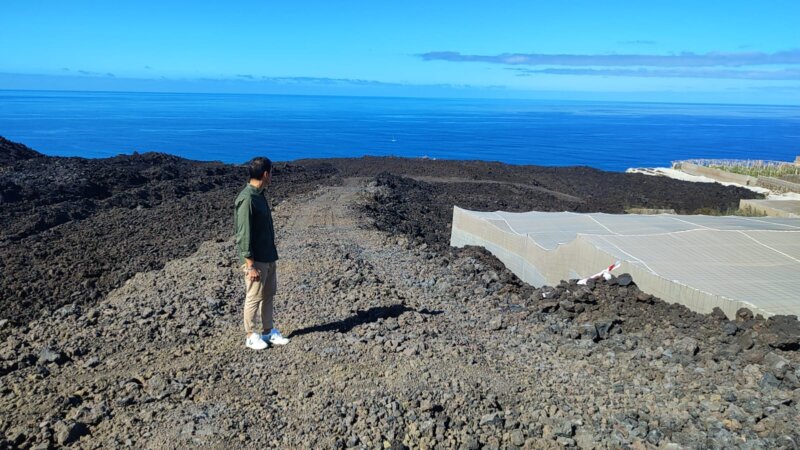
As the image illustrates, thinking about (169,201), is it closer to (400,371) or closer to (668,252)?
(668,252)

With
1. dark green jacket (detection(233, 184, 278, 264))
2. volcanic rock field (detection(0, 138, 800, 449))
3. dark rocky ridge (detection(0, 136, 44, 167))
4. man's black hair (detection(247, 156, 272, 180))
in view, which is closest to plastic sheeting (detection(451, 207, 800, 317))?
volcanic rock field (detection(0, 138, 800, 449))

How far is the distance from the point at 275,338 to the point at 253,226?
1.15 meters

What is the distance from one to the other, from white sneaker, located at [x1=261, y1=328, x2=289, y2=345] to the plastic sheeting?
4178 millimetres

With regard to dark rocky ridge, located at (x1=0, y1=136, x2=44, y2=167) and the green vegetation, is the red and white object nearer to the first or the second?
the green vegetation

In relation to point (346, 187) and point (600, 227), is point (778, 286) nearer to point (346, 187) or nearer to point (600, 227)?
point (600, 227)

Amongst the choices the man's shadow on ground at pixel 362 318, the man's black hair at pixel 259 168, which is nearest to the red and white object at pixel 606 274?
the man's shadow on ground at pixel 362 318

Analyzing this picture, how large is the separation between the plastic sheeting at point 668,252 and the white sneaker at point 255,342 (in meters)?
4.36

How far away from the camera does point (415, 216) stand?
16.6 m

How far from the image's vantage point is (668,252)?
27.2 ft

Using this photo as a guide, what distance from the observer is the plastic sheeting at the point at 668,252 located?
22.2ft

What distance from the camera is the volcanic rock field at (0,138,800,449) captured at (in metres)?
4.23

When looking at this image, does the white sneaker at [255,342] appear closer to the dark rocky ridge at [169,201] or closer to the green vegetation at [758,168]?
the dark rocky ridge at [169,201]

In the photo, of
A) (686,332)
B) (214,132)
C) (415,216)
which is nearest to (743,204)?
(415,216)

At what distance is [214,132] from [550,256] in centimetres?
6300
